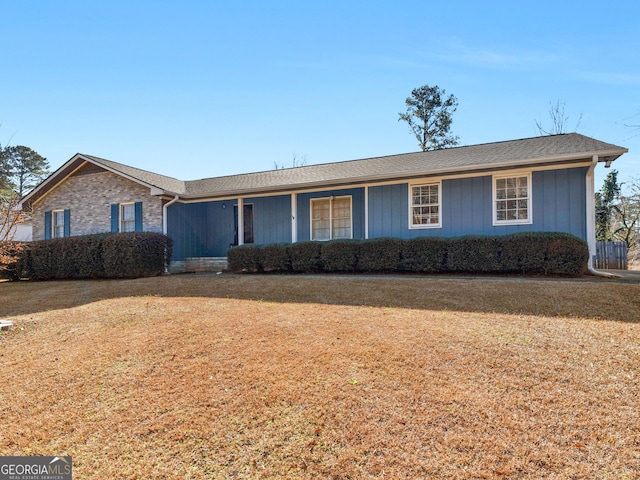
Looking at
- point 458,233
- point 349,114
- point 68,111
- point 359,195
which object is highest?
point 349,114

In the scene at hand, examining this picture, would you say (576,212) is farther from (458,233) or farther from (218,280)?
(218,280)

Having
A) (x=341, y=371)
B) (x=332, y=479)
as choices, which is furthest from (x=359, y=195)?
(x=332, y=479)

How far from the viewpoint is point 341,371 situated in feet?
12.1

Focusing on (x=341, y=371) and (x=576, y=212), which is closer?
(x=341, y=371)

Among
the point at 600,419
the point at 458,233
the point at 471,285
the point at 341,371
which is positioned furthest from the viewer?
the point at 458,233

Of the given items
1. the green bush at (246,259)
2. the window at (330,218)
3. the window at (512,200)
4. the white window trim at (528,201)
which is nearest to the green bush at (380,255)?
the window at (330,218)

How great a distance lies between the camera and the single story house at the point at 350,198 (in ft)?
32.6

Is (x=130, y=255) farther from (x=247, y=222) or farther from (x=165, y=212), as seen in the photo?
(x=247, y=222)

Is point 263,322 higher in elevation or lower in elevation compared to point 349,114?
lower

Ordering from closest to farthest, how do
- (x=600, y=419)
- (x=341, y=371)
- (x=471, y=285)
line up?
(x=600, y=419)
(x=341, y=371)
(x=471, y=285)

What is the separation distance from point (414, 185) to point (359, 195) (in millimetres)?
2089

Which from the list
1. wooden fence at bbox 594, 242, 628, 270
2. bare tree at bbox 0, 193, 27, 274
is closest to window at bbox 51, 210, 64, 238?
bare tree at bbox 0, 193, 27, 274

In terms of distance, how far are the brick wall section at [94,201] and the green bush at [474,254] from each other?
1063cm

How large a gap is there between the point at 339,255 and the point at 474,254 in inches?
143
